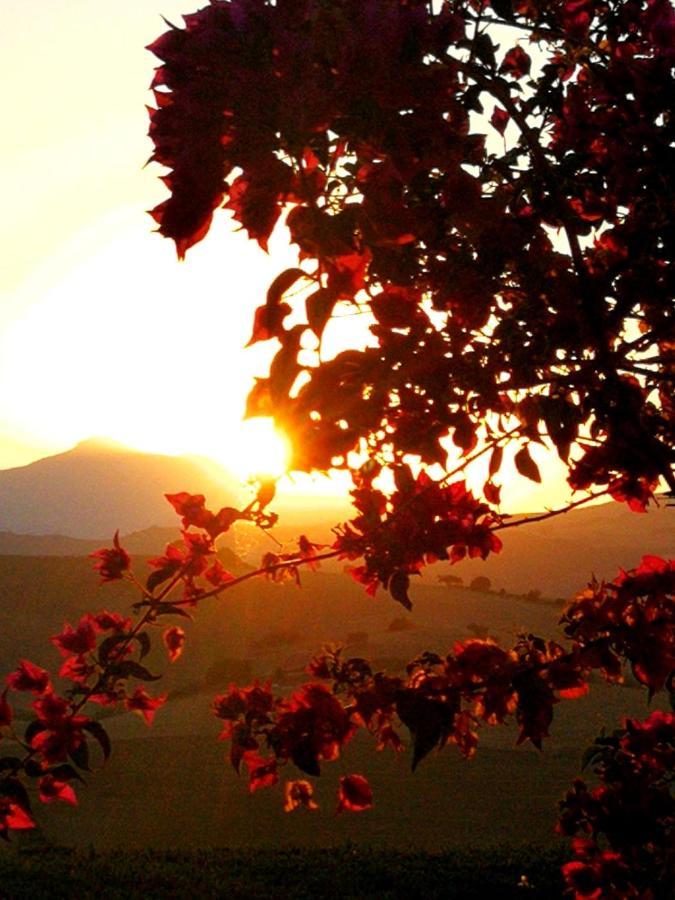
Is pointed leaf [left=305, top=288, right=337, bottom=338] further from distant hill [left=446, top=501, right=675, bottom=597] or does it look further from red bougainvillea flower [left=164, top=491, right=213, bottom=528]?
distant hill [left=446, top=501, right=675, bottom=597]

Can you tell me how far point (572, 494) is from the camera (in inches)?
114

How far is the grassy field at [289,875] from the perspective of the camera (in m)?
6.04

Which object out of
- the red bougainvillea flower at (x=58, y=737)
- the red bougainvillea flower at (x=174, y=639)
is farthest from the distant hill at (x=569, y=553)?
Answer: the red bougainvillea flower at (x=58, y=737)

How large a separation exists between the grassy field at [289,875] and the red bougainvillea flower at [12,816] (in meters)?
3.76

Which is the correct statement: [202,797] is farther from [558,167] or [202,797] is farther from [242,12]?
[242,12]

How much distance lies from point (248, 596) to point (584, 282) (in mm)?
29561

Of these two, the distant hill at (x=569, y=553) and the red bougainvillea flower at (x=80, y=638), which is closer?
the red bougainvillea flower at (x=80, y=638)

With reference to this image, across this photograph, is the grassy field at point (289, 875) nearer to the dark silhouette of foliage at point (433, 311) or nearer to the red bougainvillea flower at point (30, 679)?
the dark silhouette of foliage at point (433, 311)

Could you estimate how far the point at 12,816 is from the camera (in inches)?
98.4

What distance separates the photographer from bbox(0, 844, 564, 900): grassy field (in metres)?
6.04

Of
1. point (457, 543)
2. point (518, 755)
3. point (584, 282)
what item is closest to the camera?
point (584, 282)

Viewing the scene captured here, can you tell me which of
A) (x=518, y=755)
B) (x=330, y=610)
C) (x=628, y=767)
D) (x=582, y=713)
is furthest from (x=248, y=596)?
(x=628, y=767)

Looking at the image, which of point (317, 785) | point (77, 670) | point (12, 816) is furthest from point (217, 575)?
point (317, 785)

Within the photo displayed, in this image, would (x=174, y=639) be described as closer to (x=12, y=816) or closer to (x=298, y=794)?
(x=298, y=794)
